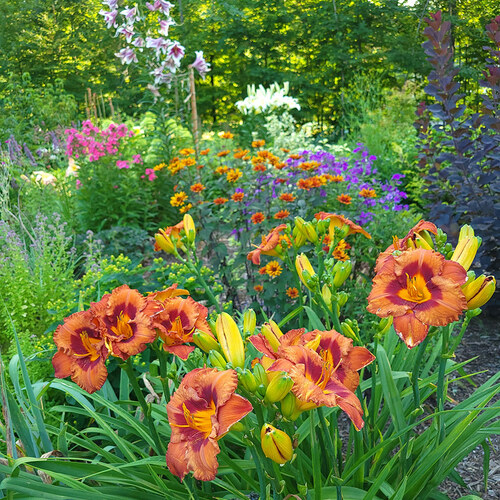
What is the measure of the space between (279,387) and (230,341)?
0.61 feet

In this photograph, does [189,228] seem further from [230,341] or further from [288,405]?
[288,405]

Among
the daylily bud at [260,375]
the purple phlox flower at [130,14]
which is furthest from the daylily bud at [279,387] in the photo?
the purple phlox flower at [130,14]

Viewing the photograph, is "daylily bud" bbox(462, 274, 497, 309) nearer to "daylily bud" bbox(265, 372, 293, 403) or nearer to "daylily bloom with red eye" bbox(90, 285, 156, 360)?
"daylily bud" bbox(265, 372, 293, 403)

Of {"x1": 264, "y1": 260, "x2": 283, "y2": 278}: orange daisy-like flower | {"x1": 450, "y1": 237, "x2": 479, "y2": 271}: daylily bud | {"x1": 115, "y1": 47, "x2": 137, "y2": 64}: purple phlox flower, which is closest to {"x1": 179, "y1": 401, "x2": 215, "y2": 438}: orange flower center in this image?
{"x1": 450, "y1": 237, "x2": 479, "y2": 271}: daylily bud

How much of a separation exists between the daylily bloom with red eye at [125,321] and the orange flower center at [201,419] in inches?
8.2

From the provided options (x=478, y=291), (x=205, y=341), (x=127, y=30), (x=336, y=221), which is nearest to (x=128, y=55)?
(x=127, y=30)

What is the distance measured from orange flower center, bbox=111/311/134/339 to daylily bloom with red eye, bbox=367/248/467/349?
1.69 ft

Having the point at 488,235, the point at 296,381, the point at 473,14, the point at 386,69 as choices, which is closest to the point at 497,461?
the point at 488,235

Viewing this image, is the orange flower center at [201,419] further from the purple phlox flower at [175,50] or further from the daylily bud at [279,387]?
the purple phlox flower at [175,50]

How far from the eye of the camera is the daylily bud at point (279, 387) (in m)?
0.81

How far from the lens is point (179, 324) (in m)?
1.14

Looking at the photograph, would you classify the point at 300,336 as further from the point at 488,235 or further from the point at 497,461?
the point at 488,235

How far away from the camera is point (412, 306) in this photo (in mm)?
992

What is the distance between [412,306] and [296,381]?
1.04 ft
